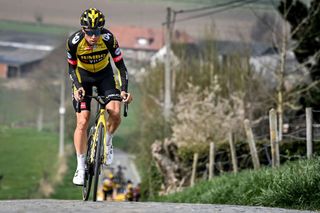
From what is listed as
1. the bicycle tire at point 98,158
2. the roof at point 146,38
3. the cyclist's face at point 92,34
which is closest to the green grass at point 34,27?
the roof at point 146,38

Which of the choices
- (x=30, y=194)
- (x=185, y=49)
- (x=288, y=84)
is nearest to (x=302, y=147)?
(x=288, y=84)

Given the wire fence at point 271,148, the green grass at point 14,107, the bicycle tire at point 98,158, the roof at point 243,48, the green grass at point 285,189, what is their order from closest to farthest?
1. the green grass at point 285,189
2. the bicycle tire at point 98,158
3. the wire fence at point 271,148
4. the roof at point 243,48
5. the green grass at point 14,107

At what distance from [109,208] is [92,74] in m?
2.39

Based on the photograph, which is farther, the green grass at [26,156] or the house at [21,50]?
the green grass at [26,156]

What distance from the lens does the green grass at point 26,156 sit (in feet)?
276

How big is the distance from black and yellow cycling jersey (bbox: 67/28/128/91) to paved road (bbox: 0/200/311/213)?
1812mm

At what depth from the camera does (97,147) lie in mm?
12258

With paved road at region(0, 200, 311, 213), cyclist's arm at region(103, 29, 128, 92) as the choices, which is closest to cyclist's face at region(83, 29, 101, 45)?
cyclist's arm at region(103, 29, 128, 92)

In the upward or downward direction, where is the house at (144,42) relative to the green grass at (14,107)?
upward

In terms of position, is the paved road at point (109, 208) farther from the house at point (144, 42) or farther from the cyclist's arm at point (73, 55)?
the house at point (144, 42)

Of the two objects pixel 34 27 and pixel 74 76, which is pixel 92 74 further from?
pixel 34 27

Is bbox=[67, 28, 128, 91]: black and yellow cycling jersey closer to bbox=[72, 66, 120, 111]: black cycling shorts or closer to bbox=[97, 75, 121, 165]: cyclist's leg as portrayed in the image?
bbox=[72, 66, 120, 111]: black cycling shorts

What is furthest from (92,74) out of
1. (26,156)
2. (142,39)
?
(26,156)

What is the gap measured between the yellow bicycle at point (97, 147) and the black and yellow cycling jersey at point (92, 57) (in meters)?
0.31
